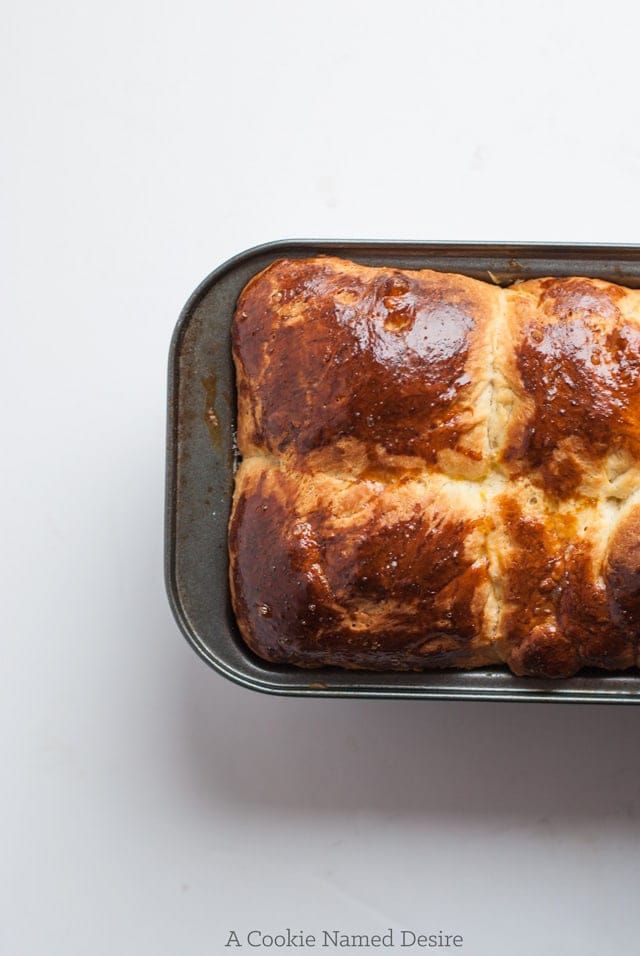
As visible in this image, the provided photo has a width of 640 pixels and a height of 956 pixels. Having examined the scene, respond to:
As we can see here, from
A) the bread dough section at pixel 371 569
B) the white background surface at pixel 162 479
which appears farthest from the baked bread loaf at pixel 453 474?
the white background surface at pixel 162 479

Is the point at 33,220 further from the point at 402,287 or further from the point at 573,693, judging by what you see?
the point at 573,693

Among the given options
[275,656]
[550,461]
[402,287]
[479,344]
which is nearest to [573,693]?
[550,461]

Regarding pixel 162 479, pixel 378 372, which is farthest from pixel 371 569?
pixel 162 479

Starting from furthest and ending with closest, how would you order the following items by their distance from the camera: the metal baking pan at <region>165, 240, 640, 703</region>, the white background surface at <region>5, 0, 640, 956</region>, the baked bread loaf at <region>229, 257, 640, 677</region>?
1. the white background surface at <region>5, 0, 640, 956</region>
2. the metal baking pan at <region>165, 240, 640, 703</region>
3. the baked bread loaf at <region>229, 257, 640, 677</region>

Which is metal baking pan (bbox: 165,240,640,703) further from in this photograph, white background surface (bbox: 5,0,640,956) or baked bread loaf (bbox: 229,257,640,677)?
white background surface (bbox: 5,0,640,956)

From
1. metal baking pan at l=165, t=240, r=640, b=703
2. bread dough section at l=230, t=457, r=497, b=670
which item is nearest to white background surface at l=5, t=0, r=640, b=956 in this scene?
metal baking pan at l=165, t=240, r=640, b=703

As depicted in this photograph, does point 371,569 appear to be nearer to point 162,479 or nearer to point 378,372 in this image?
point 378,372
